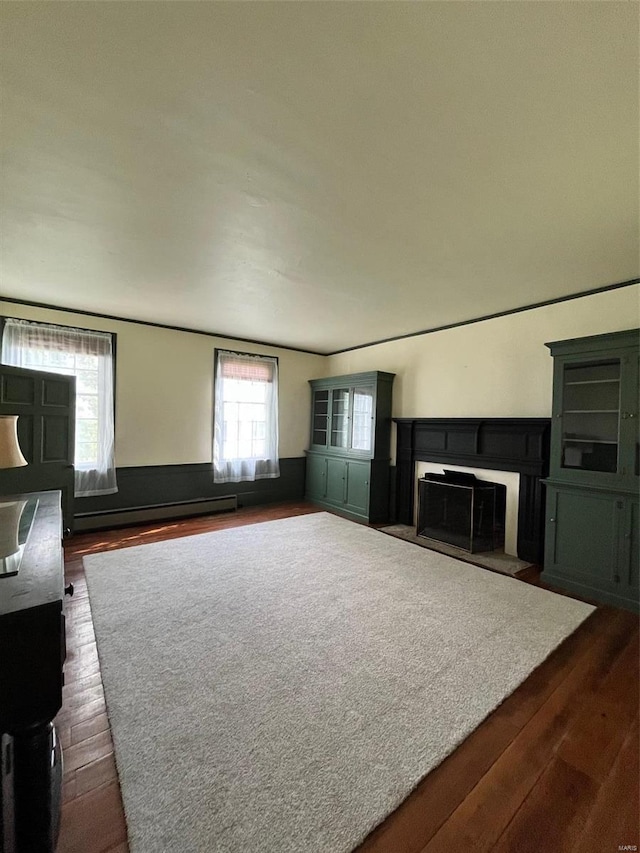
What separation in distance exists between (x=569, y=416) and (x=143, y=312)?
184 inches

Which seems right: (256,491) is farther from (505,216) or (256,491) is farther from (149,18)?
(149,18)

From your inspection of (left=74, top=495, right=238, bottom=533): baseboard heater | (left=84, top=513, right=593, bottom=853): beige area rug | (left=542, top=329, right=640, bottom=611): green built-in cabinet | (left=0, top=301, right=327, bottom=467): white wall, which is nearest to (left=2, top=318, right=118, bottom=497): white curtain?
(left=0, top=301, right=327, bottom=467): white wall

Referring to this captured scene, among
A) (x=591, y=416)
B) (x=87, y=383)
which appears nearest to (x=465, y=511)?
(x=591, y=416)

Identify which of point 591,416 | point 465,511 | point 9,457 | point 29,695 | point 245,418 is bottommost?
point 465,511

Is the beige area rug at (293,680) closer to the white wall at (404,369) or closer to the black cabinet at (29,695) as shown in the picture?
the black cabinet at (29,695)

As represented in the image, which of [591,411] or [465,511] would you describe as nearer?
[591,411]

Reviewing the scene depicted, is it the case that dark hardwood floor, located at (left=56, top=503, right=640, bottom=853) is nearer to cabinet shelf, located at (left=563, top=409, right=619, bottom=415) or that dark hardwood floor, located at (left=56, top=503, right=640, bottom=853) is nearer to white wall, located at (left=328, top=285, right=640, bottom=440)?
cabinet shelf, located at (left=563, top=409, right=619, bottom=415)

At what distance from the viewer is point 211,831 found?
114 centimetres

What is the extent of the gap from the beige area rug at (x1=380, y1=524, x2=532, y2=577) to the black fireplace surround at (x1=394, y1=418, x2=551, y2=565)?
0.19m

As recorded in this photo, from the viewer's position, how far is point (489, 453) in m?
4.02

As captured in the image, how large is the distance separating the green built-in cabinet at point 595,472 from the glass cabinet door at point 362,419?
7.94ft

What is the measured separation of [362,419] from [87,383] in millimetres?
3660

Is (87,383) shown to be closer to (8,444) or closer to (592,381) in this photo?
(8,444)

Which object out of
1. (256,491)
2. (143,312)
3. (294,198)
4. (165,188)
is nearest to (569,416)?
(294,198)
